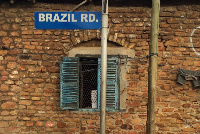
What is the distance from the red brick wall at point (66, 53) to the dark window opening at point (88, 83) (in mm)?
306

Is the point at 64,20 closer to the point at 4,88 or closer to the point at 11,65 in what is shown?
the point at 11,65

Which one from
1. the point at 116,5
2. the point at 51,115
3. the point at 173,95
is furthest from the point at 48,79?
the point at 173,95

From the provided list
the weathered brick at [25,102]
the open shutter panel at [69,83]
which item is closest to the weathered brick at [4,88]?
the weathered brick at [25,102]

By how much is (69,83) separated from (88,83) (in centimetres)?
48

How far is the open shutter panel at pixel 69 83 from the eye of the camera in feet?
12.1

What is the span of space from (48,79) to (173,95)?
278 centimetres

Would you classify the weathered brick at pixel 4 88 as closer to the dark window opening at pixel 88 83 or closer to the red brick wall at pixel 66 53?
the red brick wall at pixel 66 53

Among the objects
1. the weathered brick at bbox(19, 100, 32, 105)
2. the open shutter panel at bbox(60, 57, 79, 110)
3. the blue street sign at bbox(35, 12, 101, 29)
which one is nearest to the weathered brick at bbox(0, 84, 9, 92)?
the weathered brick at bbox(19, 100, 32, 105)

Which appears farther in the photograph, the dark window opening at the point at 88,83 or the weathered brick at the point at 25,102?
the dark window opening at the point at 88,83

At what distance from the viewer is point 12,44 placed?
12.3 feet

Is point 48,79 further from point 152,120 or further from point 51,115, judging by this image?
point 152,120

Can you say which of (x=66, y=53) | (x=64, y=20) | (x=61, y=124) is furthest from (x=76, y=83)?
(x=64, y=20)

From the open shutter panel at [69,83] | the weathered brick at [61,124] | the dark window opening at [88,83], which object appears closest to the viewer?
the open shutter panel at [69,83]

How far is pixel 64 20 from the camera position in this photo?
2.75 meters
